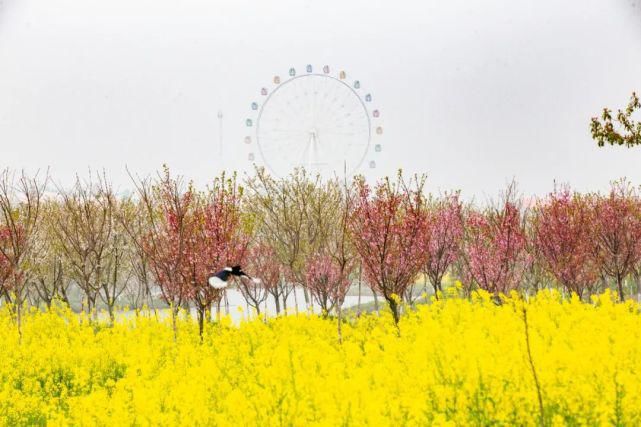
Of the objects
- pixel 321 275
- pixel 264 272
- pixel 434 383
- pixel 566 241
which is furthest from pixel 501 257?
pixel 434 383

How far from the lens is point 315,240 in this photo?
89.5 ft

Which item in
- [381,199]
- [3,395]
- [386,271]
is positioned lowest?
[3,395]

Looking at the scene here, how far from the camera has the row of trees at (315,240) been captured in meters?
16.2

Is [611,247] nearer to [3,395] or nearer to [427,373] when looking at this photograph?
[427,373]

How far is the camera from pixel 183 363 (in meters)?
12.1

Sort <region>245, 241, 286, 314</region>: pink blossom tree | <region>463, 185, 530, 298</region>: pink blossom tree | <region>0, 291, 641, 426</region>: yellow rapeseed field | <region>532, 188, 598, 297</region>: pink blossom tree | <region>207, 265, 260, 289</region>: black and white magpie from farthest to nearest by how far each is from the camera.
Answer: <region>245, 241, 286, 314</region>: pink blossom tree < <region>532, 188, 598, 297</region>: pink blossom tree < <region>463, 185, 530, 298</region>: pink blossom tree < <region>207, 265, 260, 289</region>: black and white magpie < <region>0, 291, 641, 426</region>: yellow rapeseed field

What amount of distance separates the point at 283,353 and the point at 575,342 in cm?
388

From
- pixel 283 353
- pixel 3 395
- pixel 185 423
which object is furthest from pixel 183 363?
pixel 185 423

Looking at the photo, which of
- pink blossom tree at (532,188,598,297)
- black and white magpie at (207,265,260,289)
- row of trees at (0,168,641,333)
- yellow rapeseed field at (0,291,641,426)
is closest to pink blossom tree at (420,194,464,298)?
row of trees at (0,168,641,333)

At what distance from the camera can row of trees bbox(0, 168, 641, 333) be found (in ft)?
53.0

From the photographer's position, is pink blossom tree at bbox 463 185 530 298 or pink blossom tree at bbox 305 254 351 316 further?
pink blossom tree at bbox 305 254 351 316

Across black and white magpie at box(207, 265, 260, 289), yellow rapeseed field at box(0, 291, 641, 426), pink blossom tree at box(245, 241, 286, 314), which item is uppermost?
pink blossom tree at box(245, 241, 286, 314)

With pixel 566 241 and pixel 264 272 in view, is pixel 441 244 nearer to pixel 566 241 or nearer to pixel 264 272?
pixel 566 241

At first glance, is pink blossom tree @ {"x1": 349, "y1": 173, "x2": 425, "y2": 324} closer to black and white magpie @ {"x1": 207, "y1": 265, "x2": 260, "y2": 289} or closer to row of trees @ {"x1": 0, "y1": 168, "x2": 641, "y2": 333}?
row of trees @ {"x1": 0, "y1": 168, "x2": 641, "y2": 333}
